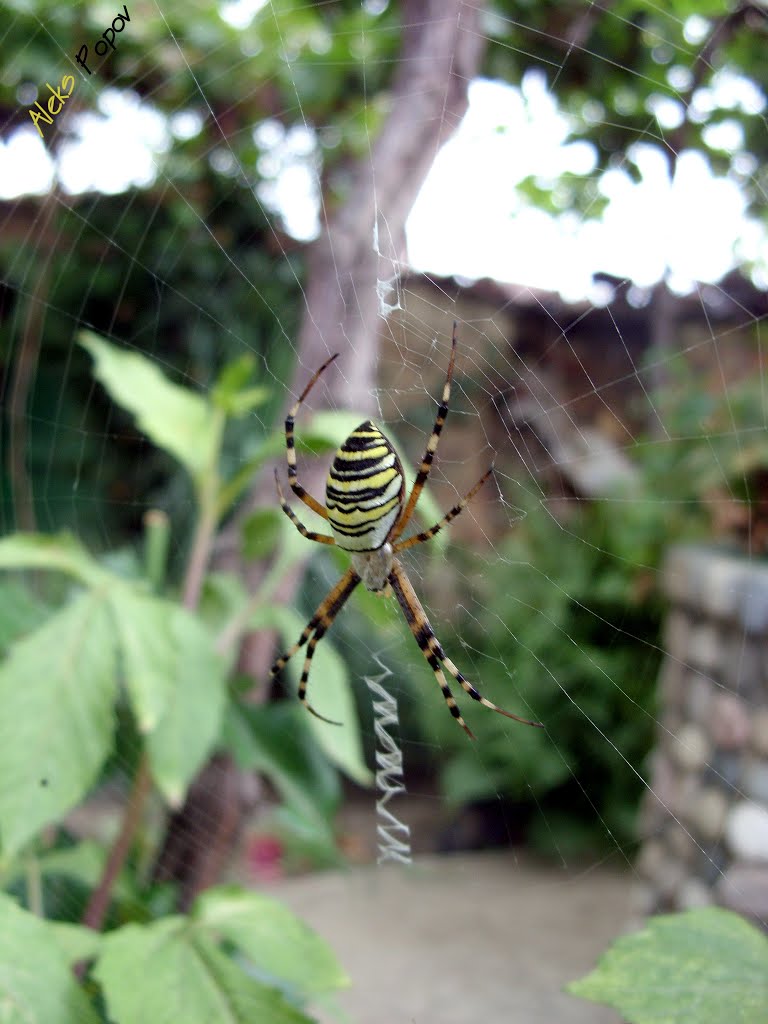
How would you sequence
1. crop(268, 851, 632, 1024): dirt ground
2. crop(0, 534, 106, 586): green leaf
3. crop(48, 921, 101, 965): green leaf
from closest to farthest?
1. crop(48, 921, 101, 965): green leaf
2. crop(0, 534, 106, 586): green leaf
3. crop(268, 851, 632, 1024): dirt ground

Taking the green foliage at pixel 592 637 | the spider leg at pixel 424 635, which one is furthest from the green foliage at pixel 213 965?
the green foliage at pixel 592 637

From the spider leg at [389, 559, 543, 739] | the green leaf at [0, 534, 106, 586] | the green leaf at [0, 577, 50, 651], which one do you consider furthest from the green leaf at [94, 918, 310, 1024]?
the spider leg at [389, 559, 543, 739]

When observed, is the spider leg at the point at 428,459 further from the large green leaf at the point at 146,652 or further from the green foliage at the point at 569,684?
the green foliage at the point at 569,684

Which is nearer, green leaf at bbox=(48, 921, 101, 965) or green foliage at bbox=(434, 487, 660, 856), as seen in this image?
green leaf at bbox=(48, 921, 101, 965)

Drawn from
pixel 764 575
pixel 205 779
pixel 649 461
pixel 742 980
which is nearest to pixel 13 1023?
pixel 742 980

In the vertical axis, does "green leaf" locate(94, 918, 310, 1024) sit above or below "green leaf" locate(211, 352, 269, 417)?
below

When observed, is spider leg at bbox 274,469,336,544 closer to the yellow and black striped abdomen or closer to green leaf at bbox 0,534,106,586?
the yellow and black striped abdomen
